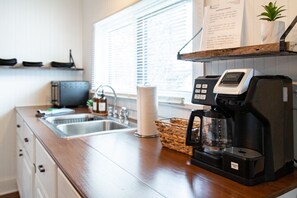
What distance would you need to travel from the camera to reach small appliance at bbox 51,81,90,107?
116 inches

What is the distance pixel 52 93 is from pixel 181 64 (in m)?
1.92

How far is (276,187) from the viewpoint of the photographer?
2.80ft

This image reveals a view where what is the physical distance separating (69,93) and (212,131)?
90.0 inches

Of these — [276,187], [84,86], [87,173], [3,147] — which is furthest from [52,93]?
[276,187]

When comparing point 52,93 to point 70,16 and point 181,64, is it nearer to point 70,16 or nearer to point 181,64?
point 70,16

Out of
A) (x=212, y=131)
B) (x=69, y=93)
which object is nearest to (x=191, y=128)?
(x=212, y=131)

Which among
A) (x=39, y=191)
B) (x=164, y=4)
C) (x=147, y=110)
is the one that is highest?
(x=164, y=4)

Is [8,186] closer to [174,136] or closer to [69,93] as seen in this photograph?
[69,93]

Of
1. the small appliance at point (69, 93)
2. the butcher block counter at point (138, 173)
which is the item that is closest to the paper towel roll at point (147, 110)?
the butcher block counter at point (138, 173)

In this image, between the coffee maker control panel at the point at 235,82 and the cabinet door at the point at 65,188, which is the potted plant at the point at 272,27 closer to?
the coffee maker control panel at the point at 235,82

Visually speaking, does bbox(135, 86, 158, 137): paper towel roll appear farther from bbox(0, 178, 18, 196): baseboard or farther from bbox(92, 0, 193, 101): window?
bbox(0, 178, 18, 196): baseboard

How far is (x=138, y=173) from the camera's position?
3.22 feet

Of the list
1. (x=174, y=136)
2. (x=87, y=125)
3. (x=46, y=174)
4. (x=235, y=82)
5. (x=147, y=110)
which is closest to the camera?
(x=235, y=82)

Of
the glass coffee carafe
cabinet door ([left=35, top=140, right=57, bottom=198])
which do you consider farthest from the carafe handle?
cabinet door ([left=35, top=140, right=57, bottom=198])
